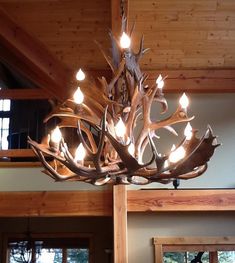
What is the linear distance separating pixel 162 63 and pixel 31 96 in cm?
219

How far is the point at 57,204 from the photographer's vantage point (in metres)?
6.25

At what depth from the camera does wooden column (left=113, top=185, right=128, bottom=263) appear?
235 inches

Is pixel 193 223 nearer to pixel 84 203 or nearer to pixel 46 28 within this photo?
pixel 84 203

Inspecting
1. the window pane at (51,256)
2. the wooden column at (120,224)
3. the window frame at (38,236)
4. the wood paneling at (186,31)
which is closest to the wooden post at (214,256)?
the wooden column at (120,224)

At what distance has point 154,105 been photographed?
6891 mm

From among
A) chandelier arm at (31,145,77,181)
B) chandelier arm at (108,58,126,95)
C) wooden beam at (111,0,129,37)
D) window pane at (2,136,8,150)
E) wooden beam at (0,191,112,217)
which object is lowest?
chandelier arm at (31,145,77,181)

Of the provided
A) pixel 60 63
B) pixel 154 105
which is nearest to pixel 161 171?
pixel 154 105

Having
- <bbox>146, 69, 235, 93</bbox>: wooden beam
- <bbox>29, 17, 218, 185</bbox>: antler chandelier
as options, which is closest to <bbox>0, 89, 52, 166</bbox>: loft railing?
<bbox>146, 69, 235, 93</bbox>: wooden beam

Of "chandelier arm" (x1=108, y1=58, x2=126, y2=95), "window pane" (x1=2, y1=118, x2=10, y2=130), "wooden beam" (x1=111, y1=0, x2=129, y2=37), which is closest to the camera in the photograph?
"chandelier arm" (x1=108, y1=58, x2=126, y2=95)

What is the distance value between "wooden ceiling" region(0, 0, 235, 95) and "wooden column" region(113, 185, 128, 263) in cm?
191

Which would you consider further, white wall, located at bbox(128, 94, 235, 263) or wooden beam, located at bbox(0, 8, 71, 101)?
wooden beam, located at bbox(0, 8, 71, 101)

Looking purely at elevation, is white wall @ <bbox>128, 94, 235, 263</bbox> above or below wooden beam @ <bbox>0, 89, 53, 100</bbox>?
below

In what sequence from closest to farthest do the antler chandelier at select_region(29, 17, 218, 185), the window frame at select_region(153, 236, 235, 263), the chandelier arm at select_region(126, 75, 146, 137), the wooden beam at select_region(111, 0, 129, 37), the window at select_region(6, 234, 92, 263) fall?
the antler chandelier at select_region(29, 17, 218, 185) < the chandelier arm at select_region(126, 75, 146, 137) < the wooden beam at select_region(111, 0, 129, 37) < the window frame at select_region(153, 236, 235, 263) < the window at select_region(6, 234, 92, 263)

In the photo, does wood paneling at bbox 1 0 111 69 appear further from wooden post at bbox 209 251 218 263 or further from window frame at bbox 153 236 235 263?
wooden post at bbox 209 251 218 263
